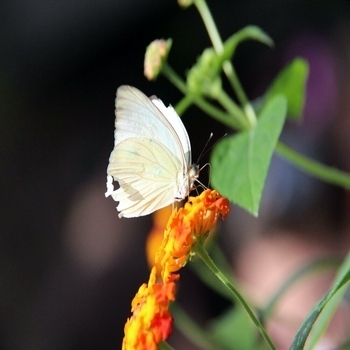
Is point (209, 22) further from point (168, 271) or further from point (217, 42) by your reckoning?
point (168, 271)

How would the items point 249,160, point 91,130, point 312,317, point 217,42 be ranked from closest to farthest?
1. point 312,317
2. point 249,160
3. point 217,42
4. point 91,130

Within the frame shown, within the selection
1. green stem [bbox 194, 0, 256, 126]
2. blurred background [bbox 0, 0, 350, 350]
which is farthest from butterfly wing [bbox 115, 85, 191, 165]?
blurred background [bbox 0, 0, 350, 350]

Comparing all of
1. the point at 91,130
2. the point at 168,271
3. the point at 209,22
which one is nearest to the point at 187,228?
the point at 168,271

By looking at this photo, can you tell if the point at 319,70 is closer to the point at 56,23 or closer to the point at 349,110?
the point at 349,110

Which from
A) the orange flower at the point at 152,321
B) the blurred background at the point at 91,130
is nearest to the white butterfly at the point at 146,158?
the orange flower at the point at 152,321

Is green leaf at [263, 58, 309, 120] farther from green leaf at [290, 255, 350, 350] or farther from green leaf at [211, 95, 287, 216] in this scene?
green leaf at [290, 255, 350, 350]

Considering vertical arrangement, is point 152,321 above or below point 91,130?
above
